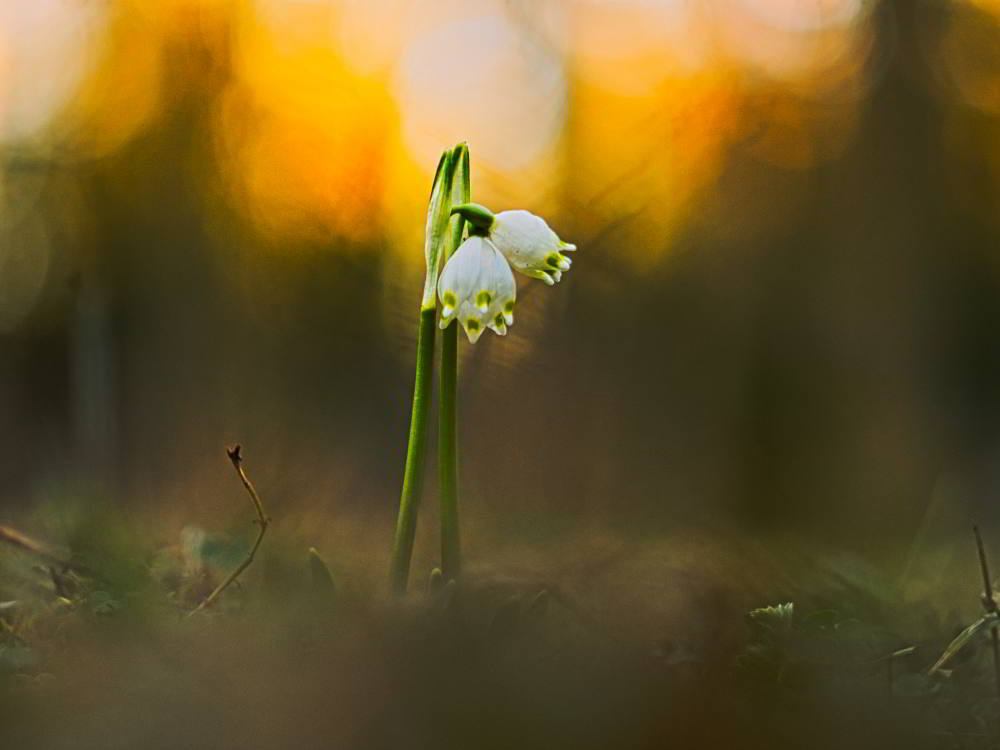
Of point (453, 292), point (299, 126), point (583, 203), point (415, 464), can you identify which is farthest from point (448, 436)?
point (299, 126)

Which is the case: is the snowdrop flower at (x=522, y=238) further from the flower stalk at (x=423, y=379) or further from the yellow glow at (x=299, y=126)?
the yellow glow at (x=299, y=126)

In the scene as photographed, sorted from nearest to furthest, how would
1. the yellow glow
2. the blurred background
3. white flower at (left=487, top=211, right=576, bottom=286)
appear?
white flower at (left=487, top=211, right=576, bottom=286), the blurred background, the yellow glow

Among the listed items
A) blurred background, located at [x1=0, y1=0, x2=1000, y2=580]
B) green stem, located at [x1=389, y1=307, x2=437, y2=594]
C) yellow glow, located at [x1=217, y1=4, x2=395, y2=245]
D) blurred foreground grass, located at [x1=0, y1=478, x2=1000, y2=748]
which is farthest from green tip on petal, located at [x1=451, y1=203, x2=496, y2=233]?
yellow glow, located at [x1=217, y1=4, x2=395, y2=245]

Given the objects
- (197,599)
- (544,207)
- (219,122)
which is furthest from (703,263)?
(197,599)

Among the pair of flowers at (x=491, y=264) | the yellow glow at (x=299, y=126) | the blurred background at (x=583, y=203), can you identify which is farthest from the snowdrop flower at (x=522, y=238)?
the yellow glow at (x=299, y=126)

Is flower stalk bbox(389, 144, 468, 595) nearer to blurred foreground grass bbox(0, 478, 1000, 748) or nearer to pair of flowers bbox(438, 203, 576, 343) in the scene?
pair of flowers bbox(438, 203, 576, 343)

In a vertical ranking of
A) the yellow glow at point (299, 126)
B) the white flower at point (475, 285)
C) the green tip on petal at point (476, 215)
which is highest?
the yellow glow at point (299, 126)
